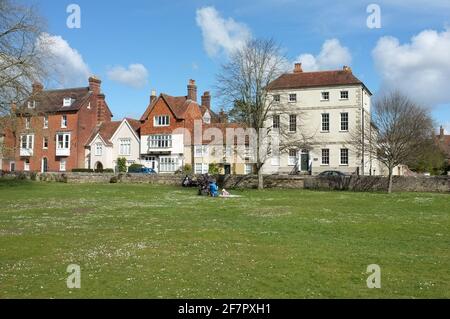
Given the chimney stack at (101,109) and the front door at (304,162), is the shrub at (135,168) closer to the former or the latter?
the chimney stack at (101,109)

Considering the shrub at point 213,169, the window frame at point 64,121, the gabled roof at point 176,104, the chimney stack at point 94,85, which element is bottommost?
the shrub at point 213,169

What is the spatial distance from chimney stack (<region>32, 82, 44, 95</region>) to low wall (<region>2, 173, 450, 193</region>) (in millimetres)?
16917

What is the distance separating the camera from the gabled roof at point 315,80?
59.8m

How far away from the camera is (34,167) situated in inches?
3014

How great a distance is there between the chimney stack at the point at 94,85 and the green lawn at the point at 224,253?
54.2m

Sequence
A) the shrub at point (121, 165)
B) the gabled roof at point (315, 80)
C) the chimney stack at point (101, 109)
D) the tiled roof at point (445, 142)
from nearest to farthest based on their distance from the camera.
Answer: the gabled roof at point (315, 80)
the shrub at point (121, 165)
the chimney stack at point (101, 109)
the tiled roof at point (445, 142)

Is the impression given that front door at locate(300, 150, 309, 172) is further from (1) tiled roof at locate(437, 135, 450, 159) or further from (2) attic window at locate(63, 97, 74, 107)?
(1) tiled roof at locate(437, 135, 450, 159)

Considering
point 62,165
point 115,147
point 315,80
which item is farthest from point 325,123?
point 62,165

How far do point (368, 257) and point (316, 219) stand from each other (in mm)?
8112

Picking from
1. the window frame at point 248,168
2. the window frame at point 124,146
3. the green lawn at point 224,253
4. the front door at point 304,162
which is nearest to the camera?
the green lawn at point 224,253

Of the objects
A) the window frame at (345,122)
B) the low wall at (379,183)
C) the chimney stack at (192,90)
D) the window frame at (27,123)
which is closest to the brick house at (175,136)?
the chimney stack at (192,90)

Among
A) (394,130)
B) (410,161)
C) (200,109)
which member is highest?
(200,109)

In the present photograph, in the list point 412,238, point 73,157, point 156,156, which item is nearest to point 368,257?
point 412,238

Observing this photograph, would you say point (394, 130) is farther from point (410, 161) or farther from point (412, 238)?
point (412, 238)
